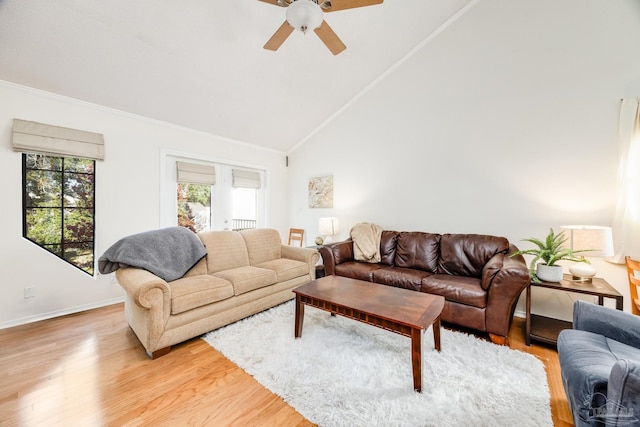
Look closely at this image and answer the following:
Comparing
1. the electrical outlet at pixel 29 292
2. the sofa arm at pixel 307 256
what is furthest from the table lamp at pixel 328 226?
the electrical outlet at pixel 29 292

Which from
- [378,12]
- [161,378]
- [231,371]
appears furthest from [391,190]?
[161,378]

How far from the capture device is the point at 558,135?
2545 millimetres

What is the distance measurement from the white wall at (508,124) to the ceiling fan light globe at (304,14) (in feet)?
7.34

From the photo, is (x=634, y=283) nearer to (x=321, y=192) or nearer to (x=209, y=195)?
(x=321, y=192)

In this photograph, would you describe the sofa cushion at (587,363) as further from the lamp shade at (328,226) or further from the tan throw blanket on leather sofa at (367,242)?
the lamp shade at (328,226)

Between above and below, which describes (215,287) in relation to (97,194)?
below

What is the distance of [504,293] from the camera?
6.83 feet

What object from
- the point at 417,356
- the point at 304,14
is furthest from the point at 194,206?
the point at 417,356

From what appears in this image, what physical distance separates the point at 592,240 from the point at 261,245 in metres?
3.35

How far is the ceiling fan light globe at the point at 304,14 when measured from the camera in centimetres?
164

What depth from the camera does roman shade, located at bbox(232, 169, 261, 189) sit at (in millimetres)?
4336

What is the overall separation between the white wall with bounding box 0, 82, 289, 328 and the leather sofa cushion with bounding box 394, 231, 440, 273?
129 inches

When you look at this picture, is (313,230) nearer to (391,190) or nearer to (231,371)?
(391,190)

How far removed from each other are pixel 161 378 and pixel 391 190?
334 centimetres
